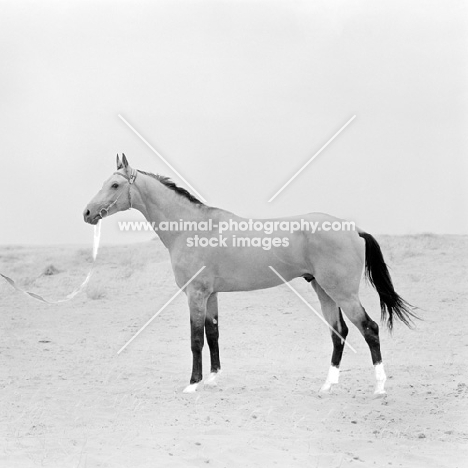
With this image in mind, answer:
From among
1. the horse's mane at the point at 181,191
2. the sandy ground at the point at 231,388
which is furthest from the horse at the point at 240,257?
the sandy ground at the point at 231,388

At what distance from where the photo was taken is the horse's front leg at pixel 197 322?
7148mm

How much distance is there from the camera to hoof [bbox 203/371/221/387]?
23.9 feet

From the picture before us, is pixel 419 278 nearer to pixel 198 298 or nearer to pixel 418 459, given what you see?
pixel 198 298

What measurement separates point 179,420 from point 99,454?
121cm

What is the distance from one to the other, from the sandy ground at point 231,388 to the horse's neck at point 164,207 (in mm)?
1940

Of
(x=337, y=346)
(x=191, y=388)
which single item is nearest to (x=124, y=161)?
(x=191, y=388)

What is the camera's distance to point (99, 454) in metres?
4.73

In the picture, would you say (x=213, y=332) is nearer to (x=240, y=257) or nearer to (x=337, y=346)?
(x=240, y=257)

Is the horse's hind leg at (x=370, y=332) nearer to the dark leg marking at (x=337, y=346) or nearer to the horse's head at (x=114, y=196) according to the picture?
the dark leg marking at (x=337, y=346)

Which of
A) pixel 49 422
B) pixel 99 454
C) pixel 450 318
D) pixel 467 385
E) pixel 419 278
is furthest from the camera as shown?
pixel 419 278

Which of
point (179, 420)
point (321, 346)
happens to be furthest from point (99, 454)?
point (321, 346)

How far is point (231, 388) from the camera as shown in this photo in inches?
284

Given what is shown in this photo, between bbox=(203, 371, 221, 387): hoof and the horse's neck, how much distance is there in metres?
1.60

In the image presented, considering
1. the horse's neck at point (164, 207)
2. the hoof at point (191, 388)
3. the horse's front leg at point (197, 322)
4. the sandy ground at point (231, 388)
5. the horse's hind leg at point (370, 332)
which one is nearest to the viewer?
the sandy ground at point (231, 388)
